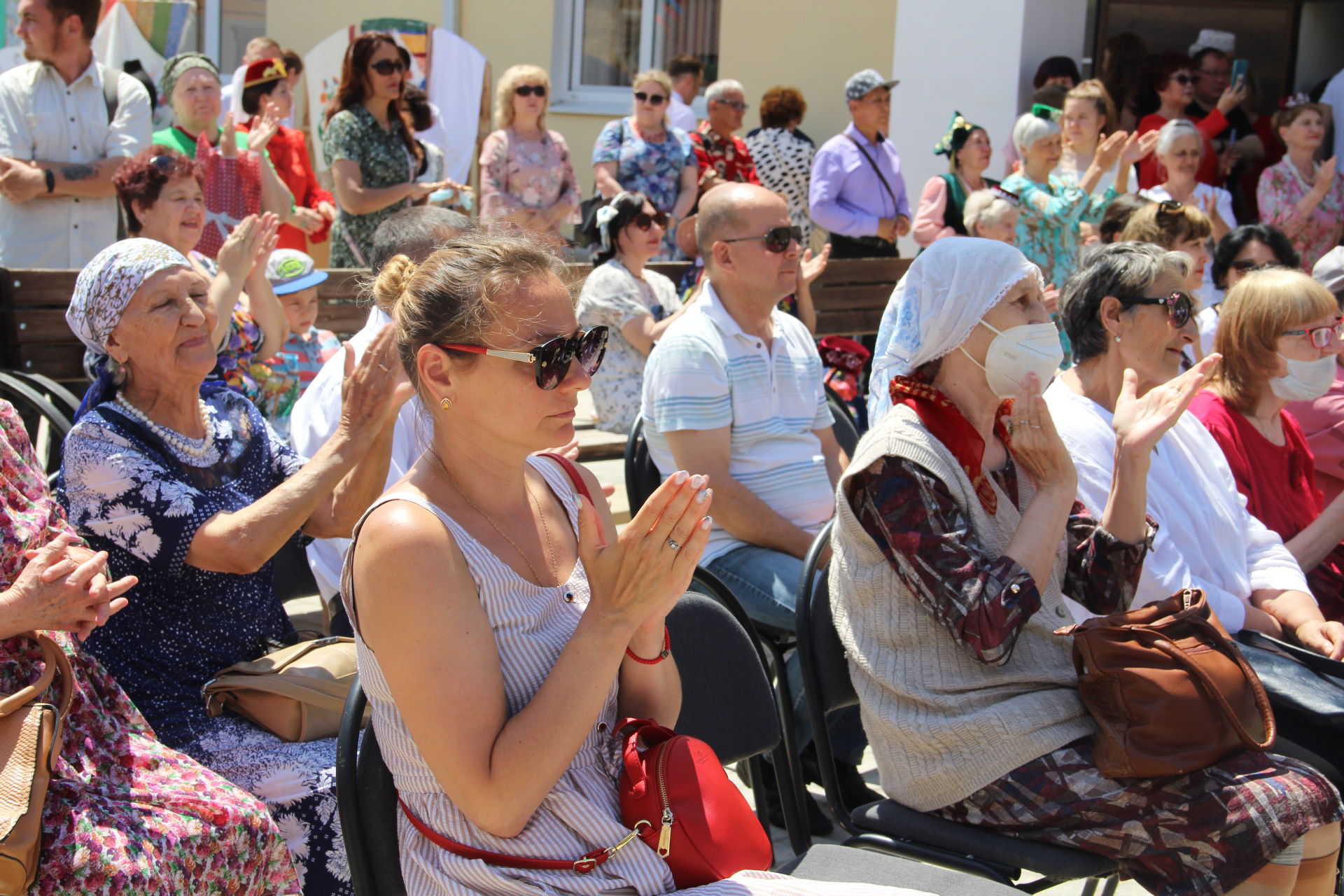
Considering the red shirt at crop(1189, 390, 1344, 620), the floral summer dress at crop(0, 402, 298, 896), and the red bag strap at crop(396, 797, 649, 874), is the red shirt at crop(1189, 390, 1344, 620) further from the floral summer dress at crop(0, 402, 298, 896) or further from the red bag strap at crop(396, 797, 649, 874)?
the floral summer dress at crop(0, 402, 298, 896)

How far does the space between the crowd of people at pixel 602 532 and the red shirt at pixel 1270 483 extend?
11 millimetres

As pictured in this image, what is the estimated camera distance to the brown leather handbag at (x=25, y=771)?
191cm

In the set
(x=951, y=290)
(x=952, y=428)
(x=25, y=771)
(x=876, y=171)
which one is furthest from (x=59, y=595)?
(x=876, y=171)

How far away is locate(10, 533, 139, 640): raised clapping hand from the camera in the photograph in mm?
2109

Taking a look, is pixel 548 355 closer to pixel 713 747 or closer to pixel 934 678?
pixel 713 747

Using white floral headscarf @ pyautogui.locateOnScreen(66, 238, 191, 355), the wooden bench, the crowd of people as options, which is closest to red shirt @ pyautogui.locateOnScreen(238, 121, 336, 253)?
the wooden bench

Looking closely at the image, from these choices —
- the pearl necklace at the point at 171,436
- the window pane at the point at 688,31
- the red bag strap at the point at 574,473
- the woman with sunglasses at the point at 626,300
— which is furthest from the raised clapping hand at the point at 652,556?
the window pane at the point at 688,31

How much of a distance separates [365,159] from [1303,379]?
14.2ft

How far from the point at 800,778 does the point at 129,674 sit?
4.75 ft

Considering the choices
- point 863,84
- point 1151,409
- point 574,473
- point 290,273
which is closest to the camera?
point 574,473

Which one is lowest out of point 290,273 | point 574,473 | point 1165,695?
point 1165,695

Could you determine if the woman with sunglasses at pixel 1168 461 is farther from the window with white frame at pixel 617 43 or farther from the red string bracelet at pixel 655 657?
the window with white frame at pixel 617 43

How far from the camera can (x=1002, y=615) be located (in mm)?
2326

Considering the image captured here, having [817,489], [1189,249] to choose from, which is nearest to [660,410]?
[817,489]
